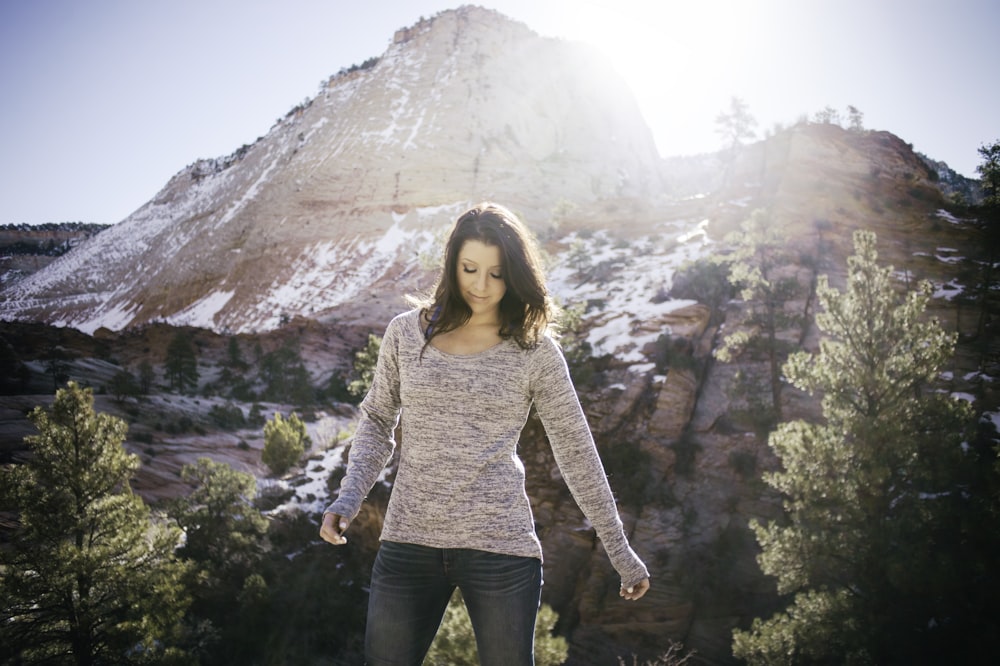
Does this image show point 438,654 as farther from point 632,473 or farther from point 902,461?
point 632,473

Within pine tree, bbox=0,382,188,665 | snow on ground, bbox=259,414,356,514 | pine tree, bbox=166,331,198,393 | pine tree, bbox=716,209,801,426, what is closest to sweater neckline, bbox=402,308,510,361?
pine tree, bbox=0,382,188,665

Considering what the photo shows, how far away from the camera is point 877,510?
308 inches

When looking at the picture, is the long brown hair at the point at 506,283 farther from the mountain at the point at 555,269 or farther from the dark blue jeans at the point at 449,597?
the mountain at the point at 555,269

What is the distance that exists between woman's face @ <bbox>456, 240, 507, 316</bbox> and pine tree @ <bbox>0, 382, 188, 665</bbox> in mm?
8589

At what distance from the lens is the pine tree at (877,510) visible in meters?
7.51

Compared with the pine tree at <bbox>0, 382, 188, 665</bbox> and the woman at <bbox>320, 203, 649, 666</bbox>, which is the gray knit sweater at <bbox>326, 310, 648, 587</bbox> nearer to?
the woman at <bbox>320, 203, 649, 666</bbox>

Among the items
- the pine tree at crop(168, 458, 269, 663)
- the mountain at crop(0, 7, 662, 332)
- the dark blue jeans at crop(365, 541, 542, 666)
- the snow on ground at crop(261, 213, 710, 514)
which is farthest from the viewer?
the mountain at crop(0, 7, 662, 332)

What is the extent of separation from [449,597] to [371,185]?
5311 cm

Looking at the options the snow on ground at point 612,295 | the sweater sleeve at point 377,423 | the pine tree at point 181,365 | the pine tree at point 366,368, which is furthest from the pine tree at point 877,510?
the pine tree at point 181,365

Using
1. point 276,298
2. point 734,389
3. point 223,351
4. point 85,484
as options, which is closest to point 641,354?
point 734,389

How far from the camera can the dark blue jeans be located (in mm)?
1642

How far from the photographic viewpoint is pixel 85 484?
817 cm

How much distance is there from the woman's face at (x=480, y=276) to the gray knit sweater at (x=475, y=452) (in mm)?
170

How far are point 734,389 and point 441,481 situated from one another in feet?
46.0
